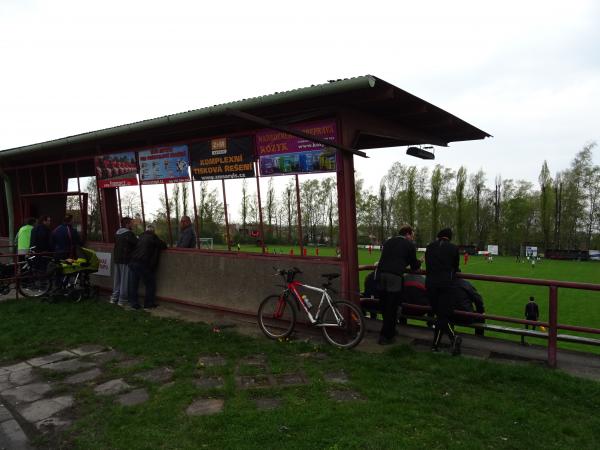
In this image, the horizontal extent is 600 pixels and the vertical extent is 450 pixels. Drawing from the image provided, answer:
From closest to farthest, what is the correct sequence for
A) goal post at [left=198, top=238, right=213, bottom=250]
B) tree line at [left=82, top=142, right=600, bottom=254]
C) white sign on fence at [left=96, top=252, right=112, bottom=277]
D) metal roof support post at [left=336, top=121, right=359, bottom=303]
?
metal roof support post at [left=336, top=121, right=359, bottom=303] → goal post at [left=198, top=238, right=213, bottom=250] → white sign on fence at [left=96, top=252, right=112, bottom=277] → tree line at [left=82, top=142, right=600, bottom=254]

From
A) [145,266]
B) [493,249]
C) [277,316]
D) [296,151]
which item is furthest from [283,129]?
[493,249]

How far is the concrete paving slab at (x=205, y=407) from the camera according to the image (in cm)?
405

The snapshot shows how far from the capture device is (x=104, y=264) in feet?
33.4

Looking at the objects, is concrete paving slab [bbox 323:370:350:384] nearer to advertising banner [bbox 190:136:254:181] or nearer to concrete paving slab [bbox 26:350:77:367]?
concrete paving slab [bbox 26:350:77:367]

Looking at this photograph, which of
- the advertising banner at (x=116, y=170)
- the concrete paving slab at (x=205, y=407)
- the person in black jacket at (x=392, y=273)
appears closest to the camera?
the concrete paving slab at (x=205, y=407)

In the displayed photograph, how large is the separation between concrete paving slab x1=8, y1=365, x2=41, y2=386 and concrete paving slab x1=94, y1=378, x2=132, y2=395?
0.94 metres

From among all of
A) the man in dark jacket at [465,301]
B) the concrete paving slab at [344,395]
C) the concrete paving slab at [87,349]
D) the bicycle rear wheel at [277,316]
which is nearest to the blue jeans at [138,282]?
the concrete paving slab at [87,349]

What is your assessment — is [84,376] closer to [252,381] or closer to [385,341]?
[252,381]

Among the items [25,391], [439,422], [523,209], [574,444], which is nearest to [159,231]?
[25,391]

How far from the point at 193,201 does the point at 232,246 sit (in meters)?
1.27

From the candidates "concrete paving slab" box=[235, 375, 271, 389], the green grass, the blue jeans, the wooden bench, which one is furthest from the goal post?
the wooden bench

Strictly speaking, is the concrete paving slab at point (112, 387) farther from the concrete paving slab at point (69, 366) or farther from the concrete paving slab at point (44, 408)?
the concrete paving slab at point (69, 366)

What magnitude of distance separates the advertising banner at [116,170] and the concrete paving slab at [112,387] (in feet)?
18.4

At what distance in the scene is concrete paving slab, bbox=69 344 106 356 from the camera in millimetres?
5954
